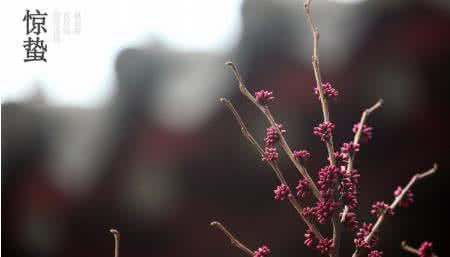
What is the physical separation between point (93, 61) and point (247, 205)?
0.70 meters

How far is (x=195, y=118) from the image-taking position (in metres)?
1.61

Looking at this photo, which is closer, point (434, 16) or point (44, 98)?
point (434, 16)

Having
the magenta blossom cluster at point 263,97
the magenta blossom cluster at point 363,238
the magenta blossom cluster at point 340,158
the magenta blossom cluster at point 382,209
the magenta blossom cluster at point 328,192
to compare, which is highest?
the magenta blossom cluster at point 263,97

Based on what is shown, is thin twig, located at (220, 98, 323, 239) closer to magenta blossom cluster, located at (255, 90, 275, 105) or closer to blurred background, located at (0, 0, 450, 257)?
magenta blossom cluster, located at (255, 90, 275, 105)

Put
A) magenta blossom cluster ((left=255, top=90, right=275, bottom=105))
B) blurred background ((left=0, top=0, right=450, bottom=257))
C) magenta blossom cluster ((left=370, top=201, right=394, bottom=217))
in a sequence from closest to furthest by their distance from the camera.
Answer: magenta blossom cluster ((left=370, top=201, right=394, bottom=217)) → magenta blossom cluster ((left=255, top=90, right=275, bottom=105)) → blurred background ((left=0, top=0, right=450, bottom=257))

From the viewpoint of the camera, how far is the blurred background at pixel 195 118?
4.75 feet

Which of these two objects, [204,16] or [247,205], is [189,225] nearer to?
[247,205]

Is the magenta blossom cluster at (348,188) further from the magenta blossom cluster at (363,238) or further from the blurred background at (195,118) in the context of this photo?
the blurred background at (195,118)

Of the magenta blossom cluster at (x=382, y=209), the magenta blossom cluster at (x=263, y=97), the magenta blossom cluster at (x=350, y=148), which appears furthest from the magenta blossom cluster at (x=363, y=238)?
the magenta blossom cluster at (x=263, y=97)

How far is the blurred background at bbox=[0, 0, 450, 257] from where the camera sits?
145 cm

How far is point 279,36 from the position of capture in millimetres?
1584

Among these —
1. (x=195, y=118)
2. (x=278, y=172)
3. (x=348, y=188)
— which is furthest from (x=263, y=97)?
(x=195, y=118)

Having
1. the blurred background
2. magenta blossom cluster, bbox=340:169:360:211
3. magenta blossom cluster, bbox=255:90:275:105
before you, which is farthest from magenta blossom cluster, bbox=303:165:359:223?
the blurred background

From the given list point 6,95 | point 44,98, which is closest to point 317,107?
point 44,98
